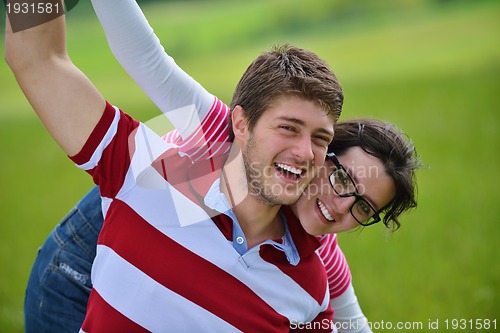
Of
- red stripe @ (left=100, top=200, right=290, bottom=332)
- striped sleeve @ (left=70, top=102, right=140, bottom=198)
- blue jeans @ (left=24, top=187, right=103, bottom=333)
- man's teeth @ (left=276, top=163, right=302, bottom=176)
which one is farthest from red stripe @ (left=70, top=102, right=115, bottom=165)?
blue jeans @ (left=24, top=187, right=103, bottom=333)

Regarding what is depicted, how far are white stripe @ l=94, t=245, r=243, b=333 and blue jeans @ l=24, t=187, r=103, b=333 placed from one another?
0.53 meters

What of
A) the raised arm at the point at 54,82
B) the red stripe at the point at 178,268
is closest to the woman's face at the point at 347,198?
the red stripe at the point at 178,268

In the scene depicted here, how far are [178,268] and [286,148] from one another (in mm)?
432

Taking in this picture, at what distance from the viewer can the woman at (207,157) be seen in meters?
1.99

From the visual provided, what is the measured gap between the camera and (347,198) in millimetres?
2174

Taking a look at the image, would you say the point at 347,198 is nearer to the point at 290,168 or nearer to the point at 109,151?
the point at 290,168

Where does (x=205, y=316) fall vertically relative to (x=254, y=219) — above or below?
below

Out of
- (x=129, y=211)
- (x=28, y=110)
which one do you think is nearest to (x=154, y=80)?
(x=129, y=211)

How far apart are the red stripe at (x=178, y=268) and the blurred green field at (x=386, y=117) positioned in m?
0.83

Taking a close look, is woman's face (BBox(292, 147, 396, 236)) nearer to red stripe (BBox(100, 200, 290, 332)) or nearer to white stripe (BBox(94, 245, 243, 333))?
red stripe (BBox(100, 200, 290, 332))

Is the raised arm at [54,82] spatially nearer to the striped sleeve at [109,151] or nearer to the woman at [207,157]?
the striped sleeve at [109,151]

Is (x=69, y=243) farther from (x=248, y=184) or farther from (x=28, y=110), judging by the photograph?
(x=28, y=110)

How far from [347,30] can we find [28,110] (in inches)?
180

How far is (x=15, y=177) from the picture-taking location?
21.5ft
